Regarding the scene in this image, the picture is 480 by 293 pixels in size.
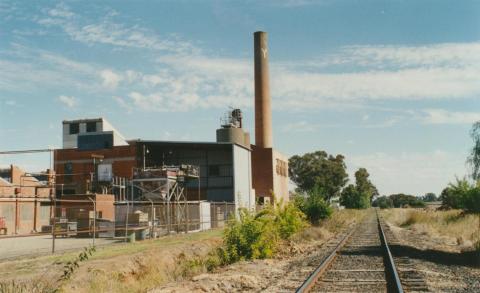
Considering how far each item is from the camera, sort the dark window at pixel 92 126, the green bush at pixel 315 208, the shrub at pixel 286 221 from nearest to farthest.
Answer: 1. the shrub at pixel 286 221
2. the green bush at pixel 315 208
3. the dark window at pixel 92 126

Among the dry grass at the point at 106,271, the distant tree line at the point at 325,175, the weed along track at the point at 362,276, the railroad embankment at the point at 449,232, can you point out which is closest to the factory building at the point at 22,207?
the dry grass at the point at 106,271

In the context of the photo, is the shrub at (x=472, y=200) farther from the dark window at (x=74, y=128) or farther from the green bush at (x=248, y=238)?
the dark window at (x=74, y=128)

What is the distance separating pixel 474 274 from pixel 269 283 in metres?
5.36

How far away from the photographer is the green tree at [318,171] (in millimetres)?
104062

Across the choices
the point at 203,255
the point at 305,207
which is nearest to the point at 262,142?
the point at 305,207

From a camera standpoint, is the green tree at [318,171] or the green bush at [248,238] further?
the green tree at [318,171]

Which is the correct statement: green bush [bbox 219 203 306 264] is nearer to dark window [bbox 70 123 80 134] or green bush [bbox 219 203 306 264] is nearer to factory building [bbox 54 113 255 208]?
factory building [bbox 54 113 255 208]

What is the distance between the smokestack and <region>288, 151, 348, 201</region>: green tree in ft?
139

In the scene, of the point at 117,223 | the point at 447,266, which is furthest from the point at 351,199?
the point at 447,266

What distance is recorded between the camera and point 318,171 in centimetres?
10425

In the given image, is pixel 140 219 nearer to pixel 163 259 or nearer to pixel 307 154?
pixel 163 259

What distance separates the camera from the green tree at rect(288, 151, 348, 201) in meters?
104

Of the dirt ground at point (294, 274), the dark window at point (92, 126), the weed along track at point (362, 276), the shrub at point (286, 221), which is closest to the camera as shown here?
the weed along track at point (362, 276)

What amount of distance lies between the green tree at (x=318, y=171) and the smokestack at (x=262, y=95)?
1668 inches
